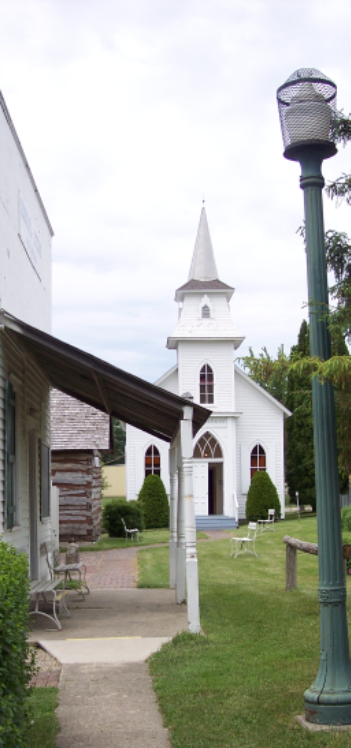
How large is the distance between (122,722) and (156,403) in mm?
4375

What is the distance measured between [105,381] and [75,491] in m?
13.6

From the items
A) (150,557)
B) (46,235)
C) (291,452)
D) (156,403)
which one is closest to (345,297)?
(156,403)

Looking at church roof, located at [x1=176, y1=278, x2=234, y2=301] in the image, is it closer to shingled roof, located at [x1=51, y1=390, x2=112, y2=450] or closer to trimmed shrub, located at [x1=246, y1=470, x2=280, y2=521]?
trimmed shrub, located at [x1=246, y1=470, x2=280, y2=521]

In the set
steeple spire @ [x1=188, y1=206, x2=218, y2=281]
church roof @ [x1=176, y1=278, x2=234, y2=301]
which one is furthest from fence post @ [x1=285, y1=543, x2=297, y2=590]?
steeple spire @ [x1=188, y1=206, x2=218, y2=281]

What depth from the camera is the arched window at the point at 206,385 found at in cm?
3127

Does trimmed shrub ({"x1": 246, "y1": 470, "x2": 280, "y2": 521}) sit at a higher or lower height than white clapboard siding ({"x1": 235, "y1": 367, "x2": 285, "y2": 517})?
lower

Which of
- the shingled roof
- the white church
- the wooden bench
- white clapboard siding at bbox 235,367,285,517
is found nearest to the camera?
the wooden bench

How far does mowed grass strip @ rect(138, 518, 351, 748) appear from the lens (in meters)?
5.29

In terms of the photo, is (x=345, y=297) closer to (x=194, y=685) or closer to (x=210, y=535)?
(x=194, y=685)

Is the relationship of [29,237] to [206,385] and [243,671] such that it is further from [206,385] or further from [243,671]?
[206,385]

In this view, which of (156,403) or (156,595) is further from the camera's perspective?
(156,595)

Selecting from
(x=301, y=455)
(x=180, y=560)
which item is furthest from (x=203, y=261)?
(x=180, y=560)

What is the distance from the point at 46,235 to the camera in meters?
15.0

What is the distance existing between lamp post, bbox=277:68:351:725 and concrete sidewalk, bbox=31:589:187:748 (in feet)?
3.82
